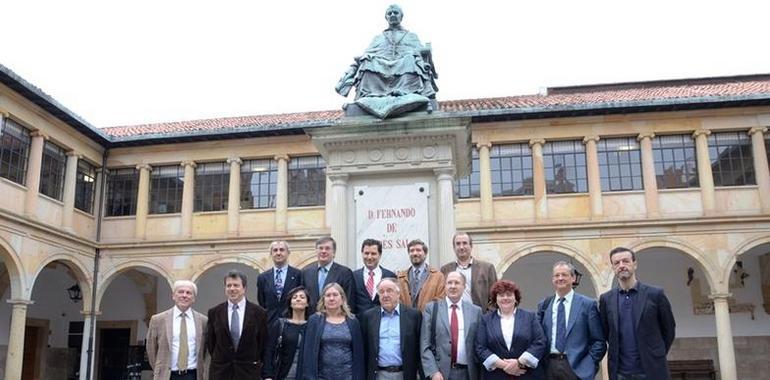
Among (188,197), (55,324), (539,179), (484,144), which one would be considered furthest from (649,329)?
(55,324)

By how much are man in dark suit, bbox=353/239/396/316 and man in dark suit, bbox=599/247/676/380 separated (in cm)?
166

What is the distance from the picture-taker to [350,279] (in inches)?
208

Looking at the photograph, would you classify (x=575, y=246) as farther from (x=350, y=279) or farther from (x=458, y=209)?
(x=350, y=279)

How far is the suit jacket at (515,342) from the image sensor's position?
14.5 feet

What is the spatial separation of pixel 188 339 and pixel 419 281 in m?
1.71

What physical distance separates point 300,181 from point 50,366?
9050mm

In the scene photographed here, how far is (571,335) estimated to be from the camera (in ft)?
14.8

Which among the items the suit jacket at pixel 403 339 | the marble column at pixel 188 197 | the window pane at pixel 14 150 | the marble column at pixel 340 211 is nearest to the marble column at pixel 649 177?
the marble column at pixel 188 197

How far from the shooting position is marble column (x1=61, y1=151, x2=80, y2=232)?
1833 cm

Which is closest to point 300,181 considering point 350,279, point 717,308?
point 717,308

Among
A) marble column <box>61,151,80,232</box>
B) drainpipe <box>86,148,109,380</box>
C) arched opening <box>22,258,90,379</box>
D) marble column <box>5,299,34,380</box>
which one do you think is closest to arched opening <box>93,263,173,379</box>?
arched opening <box>22,258,90,379</box>

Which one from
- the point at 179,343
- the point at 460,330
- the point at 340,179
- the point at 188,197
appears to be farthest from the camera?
the point at 188,197

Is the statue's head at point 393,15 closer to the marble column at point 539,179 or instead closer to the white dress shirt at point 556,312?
the white dress shirt at point 556,312

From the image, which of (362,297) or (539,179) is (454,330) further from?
(539,179)
